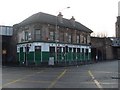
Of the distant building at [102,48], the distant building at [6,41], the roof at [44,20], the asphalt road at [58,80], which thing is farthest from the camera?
the distant building at [102,48]

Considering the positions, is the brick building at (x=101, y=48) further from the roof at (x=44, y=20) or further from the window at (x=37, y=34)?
the window at (x=37, y=34)

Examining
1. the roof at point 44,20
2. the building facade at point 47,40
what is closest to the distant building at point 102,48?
the building facade at point 47,40

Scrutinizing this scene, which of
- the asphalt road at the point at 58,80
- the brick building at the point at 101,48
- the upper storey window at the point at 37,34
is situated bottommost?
the asphalt road at the point at 58,80

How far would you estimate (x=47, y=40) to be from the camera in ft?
206

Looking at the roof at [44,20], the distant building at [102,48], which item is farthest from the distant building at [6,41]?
the distant building at [102,48]

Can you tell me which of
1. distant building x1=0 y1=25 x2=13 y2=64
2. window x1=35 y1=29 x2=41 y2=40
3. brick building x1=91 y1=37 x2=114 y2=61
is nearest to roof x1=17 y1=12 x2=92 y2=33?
window x1=35 y1=29 x2=41 y2=40

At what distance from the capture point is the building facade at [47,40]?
2419 inches

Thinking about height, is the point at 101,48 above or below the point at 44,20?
below

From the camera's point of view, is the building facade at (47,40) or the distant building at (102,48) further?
the distant building at (102,48)

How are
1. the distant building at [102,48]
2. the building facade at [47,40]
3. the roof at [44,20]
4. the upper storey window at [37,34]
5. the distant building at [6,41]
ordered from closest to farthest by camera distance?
the building facade at [47,40]
the upper storey window at [37,34]
the roof at [44,20]
the distant building at [6,41]
the distant building at [102,48]

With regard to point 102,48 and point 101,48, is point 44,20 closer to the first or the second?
point 101,48

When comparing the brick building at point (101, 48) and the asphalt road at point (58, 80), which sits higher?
the brick building at point (101, 48)

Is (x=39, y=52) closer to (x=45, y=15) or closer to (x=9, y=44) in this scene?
(x=45, y=15)

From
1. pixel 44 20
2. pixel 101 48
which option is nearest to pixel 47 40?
pixel 44 20
